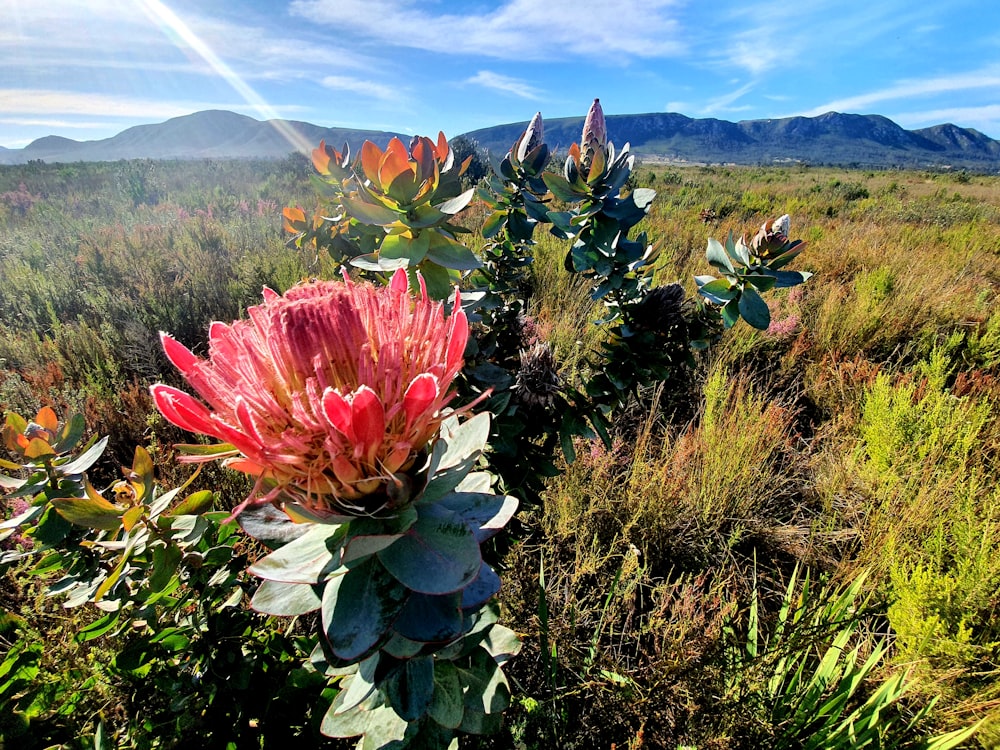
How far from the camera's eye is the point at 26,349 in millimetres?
3670

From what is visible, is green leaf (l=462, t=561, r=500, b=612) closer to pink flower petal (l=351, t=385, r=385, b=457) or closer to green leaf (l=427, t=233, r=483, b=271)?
pink flower petal (l=351, t=385, r=385, b=457)

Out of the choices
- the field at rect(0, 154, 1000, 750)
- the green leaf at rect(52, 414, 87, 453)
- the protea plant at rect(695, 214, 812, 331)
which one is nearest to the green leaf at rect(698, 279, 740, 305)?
the protea plant at rect(695, 214, 812, 331)

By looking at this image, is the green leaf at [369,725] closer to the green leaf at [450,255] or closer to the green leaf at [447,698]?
the green leaf at [447,698]

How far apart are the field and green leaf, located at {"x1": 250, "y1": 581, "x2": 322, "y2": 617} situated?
0.66 m

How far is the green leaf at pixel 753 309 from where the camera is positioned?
121 centimetres

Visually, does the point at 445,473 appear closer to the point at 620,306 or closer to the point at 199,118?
the point at 620,306

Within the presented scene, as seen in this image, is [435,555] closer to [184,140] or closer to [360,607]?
[360,607]

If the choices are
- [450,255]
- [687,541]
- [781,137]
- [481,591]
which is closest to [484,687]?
[481,591]

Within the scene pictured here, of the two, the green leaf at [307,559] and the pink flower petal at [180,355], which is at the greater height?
the pink flower petal at [180,355]

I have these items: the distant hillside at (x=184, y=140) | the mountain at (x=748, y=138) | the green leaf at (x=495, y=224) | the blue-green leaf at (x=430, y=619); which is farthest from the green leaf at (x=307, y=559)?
the mountain at (x=748, y=138)

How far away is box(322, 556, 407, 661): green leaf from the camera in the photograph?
23.1 inches

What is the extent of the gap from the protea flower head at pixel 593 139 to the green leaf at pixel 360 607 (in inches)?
42.6

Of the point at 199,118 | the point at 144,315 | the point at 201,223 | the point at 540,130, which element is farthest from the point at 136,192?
the point at 199,118

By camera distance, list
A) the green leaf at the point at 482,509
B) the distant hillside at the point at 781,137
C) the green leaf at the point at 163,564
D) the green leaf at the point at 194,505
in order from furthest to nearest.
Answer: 1. the distant hillside at the point at 781,137
2. the green leaf at the point at 194,505
3. the green leaf at the point at 163,564
4. the green leaf at the point at 482,509
